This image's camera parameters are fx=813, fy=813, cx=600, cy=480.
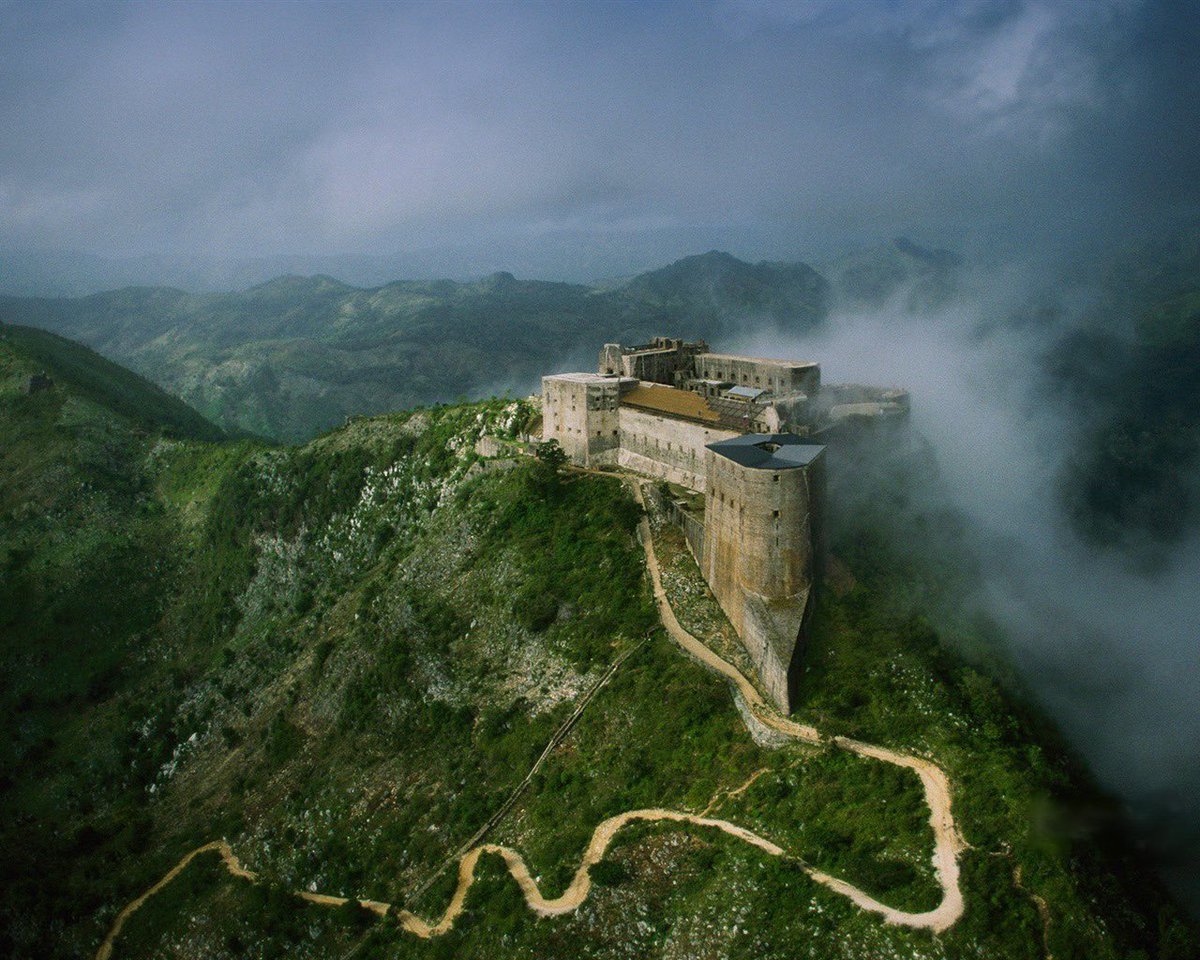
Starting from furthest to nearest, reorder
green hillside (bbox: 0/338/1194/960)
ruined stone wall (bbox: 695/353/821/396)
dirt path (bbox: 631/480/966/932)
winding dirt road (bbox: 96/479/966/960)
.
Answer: ruined stone wall (bbox: 695/353/821/396)
green hillside (bbox: 0/338/1194/960)
winding dirt road (bbox: 96/479/966/960)
dirt path (bbox: 631/480/966/932)

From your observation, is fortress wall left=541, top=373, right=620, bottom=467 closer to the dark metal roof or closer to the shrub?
A: the dark metal roof

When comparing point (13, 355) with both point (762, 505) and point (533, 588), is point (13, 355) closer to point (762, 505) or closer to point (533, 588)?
point (533, 588)

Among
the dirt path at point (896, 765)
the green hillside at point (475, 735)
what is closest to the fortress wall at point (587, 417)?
the green hillside at point (475, 735)

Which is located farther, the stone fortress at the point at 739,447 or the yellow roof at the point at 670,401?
the yellow roof at the point at 670,401

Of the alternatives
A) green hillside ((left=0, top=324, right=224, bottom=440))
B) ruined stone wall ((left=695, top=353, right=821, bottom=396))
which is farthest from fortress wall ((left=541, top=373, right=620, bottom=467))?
green hillside ((left=0, top=324, right=224, bottom=440))

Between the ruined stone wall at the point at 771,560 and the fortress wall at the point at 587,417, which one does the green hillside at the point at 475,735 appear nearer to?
the ruined stone wall at the point at 771,560
